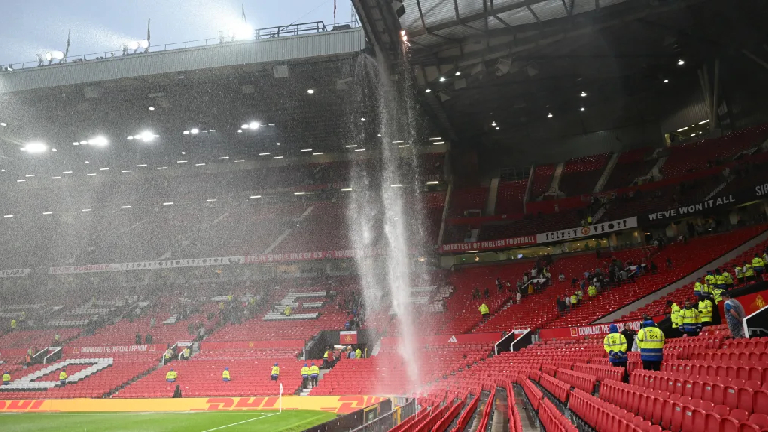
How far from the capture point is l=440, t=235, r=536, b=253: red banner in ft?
122

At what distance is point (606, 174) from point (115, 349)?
3483cm

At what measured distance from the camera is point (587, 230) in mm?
34906

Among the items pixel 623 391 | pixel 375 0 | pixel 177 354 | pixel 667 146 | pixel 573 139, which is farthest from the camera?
pixel 573 139

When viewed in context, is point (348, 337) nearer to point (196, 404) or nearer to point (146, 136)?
point (196, 404)

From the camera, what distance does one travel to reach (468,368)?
23859 millimetres

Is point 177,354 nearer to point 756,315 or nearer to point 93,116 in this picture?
point 93,116

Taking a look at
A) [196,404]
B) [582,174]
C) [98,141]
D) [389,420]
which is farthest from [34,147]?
[582,174]

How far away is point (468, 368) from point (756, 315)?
14.7 m

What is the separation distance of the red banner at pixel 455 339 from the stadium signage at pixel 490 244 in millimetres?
9796

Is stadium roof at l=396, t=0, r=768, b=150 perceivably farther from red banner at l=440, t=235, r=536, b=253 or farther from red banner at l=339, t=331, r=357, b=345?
red banner at l=339, t=331, r=357, b=345

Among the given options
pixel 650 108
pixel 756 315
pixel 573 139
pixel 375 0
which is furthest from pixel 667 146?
pixel 756 315

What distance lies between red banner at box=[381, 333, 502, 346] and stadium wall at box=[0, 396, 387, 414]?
25.3ft

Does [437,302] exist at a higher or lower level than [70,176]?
lower

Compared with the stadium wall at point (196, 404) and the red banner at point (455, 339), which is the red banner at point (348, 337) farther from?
the stadium wall at point (196, 404)
